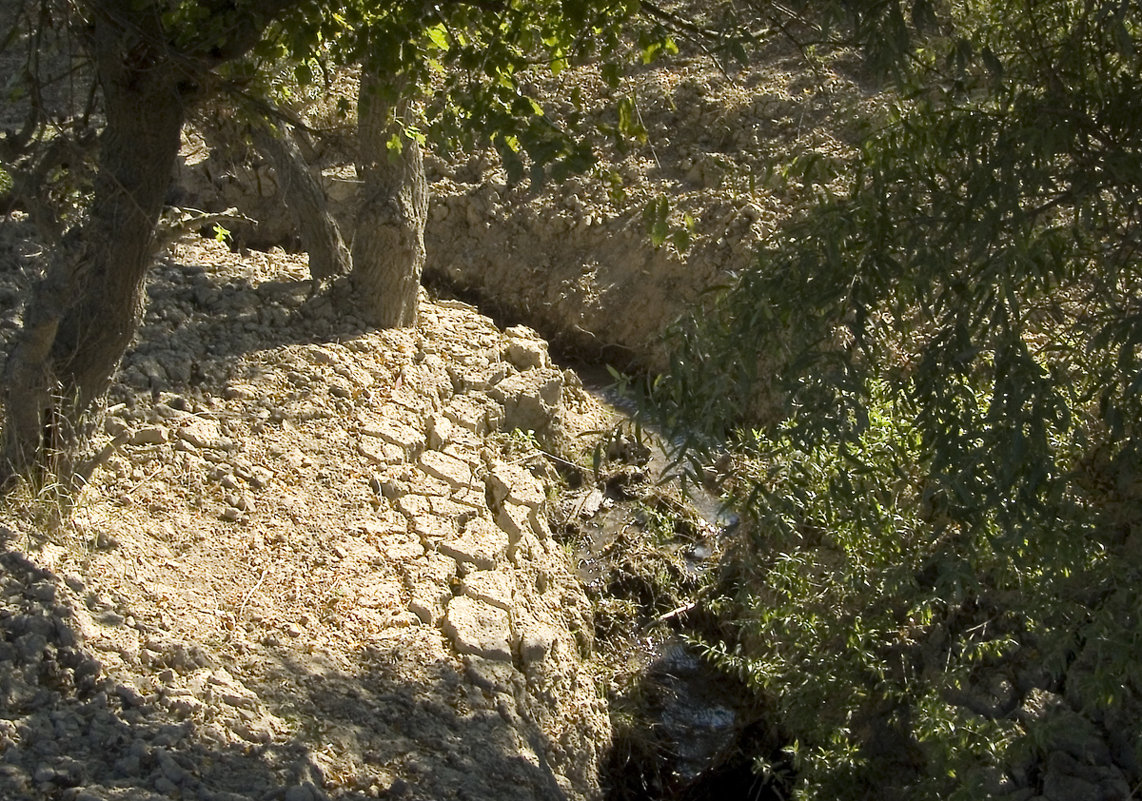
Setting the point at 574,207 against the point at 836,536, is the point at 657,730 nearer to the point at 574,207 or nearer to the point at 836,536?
the point at 836,536

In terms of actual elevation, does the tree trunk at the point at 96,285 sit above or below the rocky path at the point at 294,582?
above

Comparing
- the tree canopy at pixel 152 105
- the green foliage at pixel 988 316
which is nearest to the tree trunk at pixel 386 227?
the tree canopy at pixel 152 105

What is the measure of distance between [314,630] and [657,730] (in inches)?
72.0

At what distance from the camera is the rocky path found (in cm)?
392

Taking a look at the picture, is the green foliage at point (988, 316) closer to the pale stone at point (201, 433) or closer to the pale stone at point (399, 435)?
the pale stone at point (399, 435)

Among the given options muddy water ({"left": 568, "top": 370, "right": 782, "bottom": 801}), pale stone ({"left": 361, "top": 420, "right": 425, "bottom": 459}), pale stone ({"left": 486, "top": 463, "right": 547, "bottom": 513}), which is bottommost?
muddy water ({"left": 568, "top": 370, "right": 782, "bottom": 801})

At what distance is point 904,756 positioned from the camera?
5023mm

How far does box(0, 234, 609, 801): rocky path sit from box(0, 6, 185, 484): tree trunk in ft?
0.84

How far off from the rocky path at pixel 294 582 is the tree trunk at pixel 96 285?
0.26 meters

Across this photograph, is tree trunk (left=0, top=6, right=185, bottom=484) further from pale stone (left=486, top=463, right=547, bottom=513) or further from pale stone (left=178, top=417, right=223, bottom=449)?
pale stone (left=486, top=463, right=547, bottom=513)

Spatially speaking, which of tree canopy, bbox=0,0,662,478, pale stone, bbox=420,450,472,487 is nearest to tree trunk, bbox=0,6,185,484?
tree canopy, bbox=0,0,662,478

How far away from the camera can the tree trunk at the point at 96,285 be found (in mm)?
4445

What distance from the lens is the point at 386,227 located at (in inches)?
262

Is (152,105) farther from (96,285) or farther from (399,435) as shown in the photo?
(399,435)
